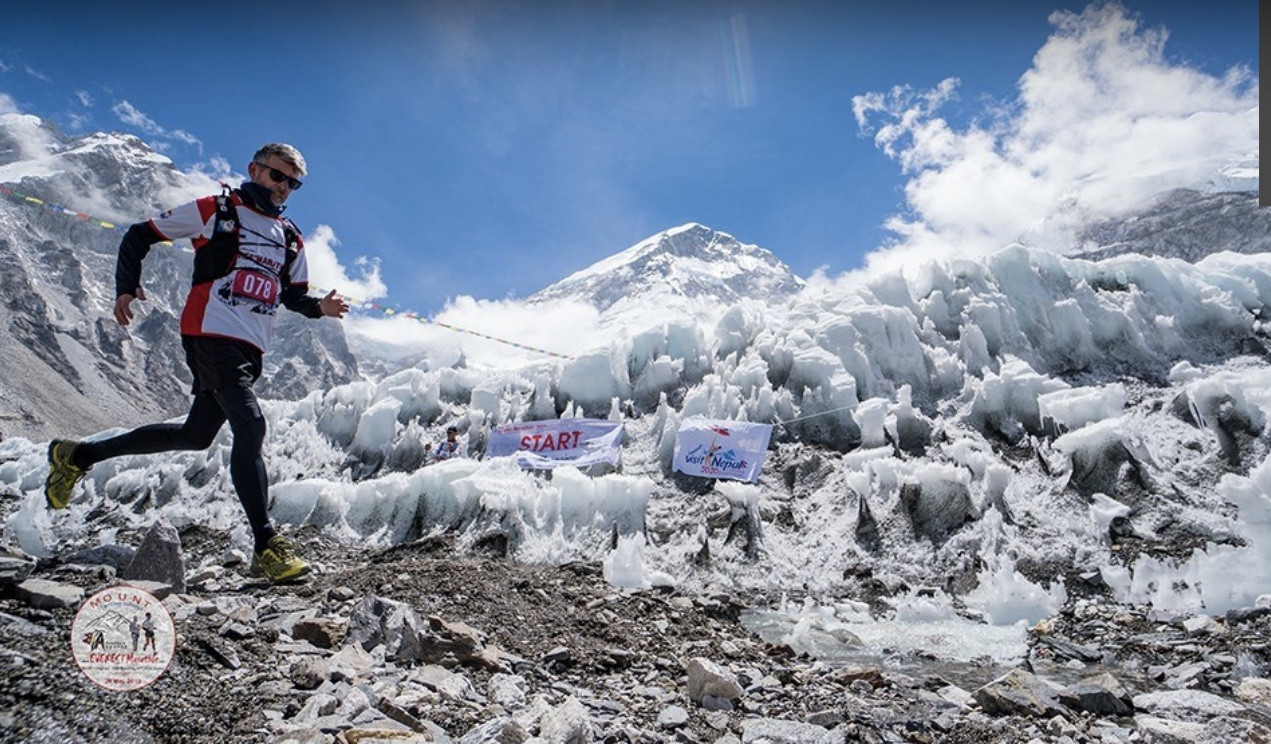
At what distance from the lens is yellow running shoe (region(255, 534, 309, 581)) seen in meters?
3.23

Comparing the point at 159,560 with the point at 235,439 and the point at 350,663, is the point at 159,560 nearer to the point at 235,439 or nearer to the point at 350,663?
the point at 235,439

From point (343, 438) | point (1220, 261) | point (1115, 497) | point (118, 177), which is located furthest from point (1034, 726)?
point (118, 177)

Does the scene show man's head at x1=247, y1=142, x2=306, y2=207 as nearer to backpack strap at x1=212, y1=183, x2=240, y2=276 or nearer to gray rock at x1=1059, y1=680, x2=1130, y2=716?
backpack strap at x1=212, y1=183, x2=240, y2=276

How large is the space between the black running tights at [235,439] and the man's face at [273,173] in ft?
3.58

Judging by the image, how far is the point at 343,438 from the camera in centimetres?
1483

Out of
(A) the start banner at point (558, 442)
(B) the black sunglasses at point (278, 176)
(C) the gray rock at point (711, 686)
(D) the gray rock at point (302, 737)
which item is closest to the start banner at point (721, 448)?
(A) the start banner at point (558, 442)

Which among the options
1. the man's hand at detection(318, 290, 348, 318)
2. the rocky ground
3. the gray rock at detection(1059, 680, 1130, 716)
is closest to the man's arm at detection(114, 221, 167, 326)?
the man's hand at detection(318, 290, 348, 318)

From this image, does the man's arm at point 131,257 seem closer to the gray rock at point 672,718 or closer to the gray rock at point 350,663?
the gray rock at point 350,663

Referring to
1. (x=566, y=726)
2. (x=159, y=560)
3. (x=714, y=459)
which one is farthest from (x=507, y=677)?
(x=714, y=459)

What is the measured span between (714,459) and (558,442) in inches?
145

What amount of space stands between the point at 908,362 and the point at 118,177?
25448 cm

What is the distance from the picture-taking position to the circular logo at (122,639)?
2051mm

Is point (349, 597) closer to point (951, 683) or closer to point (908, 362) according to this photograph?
point (951, 683)

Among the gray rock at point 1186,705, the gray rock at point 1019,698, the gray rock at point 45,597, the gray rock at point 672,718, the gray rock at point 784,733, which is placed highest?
the gray rock at point 45,597
